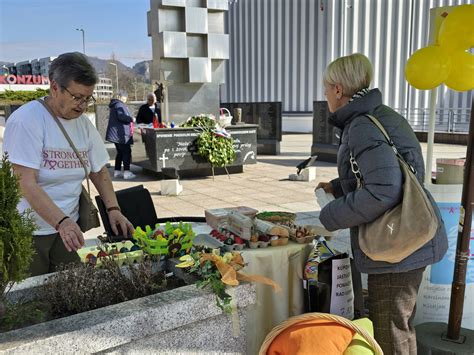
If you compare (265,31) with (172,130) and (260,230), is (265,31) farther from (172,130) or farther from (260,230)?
(260,230)

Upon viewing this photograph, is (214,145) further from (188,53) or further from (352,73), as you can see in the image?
(352,73)

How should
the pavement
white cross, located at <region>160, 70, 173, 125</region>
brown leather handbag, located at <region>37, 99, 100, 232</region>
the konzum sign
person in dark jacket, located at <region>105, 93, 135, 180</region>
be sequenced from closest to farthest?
brown leather handbag, located at <region>37, 99, 100, 232</region>
the pavement
person in dark jacket, located at <region>105, 93, 135, 180</region>
white cross, located at <region>160, 70, 173, 125</region>
the konzum sign

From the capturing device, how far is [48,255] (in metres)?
2.43

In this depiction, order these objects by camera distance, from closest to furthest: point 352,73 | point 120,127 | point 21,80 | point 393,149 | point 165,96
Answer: point 393,149 < point 352,73 < point 120,127 < point 165,96 < point 21,80

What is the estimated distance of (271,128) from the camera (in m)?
13.4

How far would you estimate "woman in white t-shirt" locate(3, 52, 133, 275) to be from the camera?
2.15 metres

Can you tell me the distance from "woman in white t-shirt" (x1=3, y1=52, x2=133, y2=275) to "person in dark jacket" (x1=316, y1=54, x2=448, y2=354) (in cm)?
120

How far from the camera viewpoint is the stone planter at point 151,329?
62.5 inches

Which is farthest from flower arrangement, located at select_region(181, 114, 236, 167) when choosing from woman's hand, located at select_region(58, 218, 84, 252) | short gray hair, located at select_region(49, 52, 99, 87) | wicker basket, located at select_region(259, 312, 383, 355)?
wicker basket, located at select_region(259, 312, 383, 355)

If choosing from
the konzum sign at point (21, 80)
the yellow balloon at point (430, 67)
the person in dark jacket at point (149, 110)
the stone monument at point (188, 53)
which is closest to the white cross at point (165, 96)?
the stone monument at point (188, 53)

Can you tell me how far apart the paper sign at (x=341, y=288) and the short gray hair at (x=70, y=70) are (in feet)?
5.10

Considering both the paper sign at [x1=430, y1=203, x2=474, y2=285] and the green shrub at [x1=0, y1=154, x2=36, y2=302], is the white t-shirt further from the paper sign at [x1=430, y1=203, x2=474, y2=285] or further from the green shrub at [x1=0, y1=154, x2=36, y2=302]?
the paper sign at [x1=430, y1=203, x2=474, y2=285]

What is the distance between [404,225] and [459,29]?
54.5 inches

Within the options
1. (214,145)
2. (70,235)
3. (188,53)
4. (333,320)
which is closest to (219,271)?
(333,320)
